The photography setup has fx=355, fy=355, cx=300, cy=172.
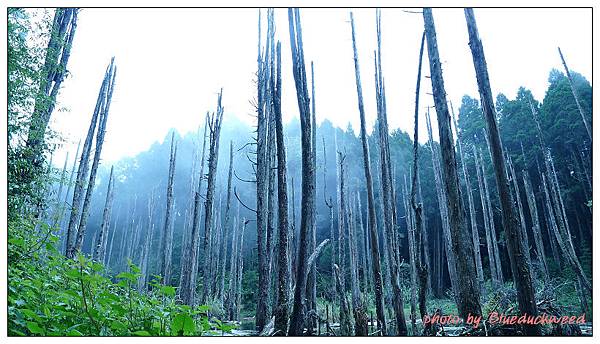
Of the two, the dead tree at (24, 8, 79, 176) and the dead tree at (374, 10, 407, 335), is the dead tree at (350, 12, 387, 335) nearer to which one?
the dead tree at (374, 10, 407, 335)

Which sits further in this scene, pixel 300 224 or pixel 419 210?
pixel 419 210

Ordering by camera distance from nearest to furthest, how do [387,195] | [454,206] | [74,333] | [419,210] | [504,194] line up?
[74,333] → [504,194] → [454,206] → [419,210] → [387,195]

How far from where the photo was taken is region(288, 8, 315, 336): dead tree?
400 cm

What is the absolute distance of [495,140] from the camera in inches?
161

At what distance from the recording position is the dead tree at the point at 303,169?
400cm

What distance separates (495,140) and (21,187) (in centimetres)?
539

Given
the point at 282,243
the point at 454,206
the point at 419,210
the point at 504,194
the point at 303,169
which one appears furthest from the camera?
the point at 419,210

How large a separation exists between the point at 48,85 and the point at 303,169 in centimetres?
486

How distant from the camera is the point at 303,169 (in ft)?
14.4

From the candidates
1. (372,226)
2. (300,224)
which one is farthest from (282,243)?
(372,226)

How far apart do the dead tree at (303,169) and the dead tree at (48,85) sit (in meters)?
3.15

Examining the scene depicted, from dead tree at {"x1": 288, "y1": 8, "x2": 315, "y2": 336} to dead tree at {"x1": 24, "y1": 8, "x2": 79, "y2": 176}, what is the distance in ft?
10.3

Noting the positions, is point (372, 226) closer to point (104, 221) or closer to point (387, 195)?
point (387, 195)
